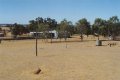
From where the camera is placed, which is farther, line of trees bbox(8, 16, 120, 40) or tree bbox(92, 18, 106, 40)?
tree bbox(92, 18, 106, 40)

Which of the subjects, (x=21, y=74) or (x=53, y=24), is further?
(x=53, y=24)

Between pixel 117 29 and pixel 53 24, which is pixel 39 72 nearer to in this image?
pixel 117 29

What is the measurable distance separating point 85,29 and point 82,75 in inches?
2980

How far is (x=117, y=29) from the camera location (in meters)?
96.2

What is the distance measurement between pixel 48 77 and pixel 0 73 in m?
3.51

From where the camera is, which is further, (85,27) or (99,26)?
(99,26)

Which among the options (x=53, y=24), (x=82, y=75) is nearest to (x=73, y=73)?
(x=82, y=75)

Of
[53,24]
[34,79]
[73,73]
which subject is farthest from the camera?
[53,24]

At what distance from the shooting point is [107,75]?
18297mm

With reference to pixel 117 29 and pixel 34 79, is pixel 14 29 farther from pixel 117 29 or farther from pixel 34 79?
pixel 34 79

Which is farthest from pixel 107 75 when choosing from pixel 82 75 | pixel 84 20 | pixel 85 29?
pixel 84 20

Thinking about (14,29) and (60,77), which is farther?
(14,29)

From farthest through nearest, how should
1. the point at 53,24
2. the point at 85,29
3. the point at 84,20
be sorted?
the point at 53,24 → the point at 84,20 → the point at 85,29

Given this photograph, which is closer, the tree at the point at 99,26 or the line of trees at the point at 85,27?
the line of trees at the point at 85,27
